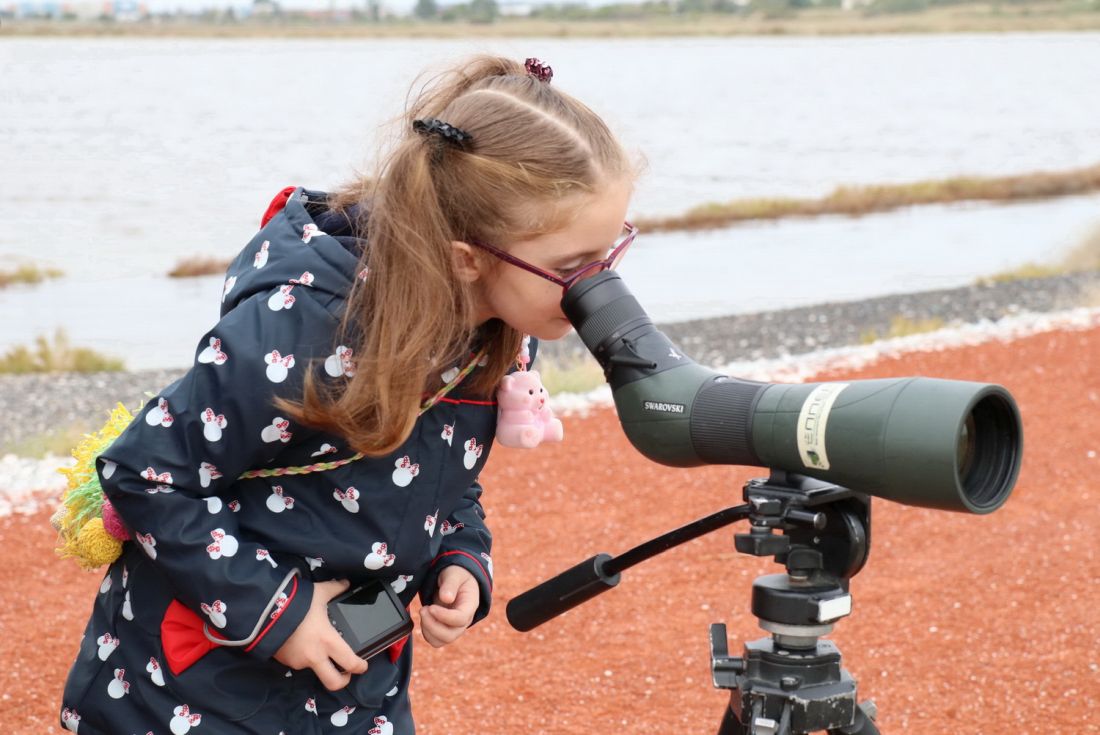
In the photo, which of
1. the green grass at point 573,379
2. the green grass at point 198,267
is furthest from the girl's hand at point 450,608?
the green grass at point 198,267

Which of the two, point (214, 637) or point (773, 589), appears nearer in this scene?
point (773, 589)

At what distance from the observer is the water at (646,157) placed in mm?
14039

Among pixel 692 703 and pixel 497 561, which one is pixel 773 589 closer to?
pixel 692 703

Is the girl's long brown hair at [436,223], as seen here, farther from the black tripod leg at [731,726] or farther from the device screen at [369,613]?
the black tripod leg at [731,726]

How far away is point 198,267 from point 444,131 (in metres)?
15.5

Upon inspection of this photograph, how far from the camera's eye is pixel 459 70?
199cm

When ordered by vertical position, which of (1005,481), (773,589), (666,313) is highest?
(1005,481)

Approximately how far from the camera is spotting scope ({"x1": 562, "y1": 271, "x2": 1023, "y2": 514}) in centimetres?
144

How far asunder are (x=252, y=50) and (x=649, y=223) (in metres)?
77.7

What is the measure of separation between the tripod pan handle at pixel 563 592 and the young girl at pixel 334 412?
0.46 feet

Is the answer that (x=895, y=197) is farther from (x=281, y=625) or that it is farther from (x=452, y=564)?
(x=281, y=625)

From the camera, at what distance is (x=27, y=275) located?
16.8 meters

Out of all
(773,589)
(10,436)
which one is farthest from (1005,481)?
(10,436)

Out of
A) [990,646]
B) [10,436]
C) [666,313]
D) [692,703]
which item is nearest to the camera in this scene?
[692,703]
